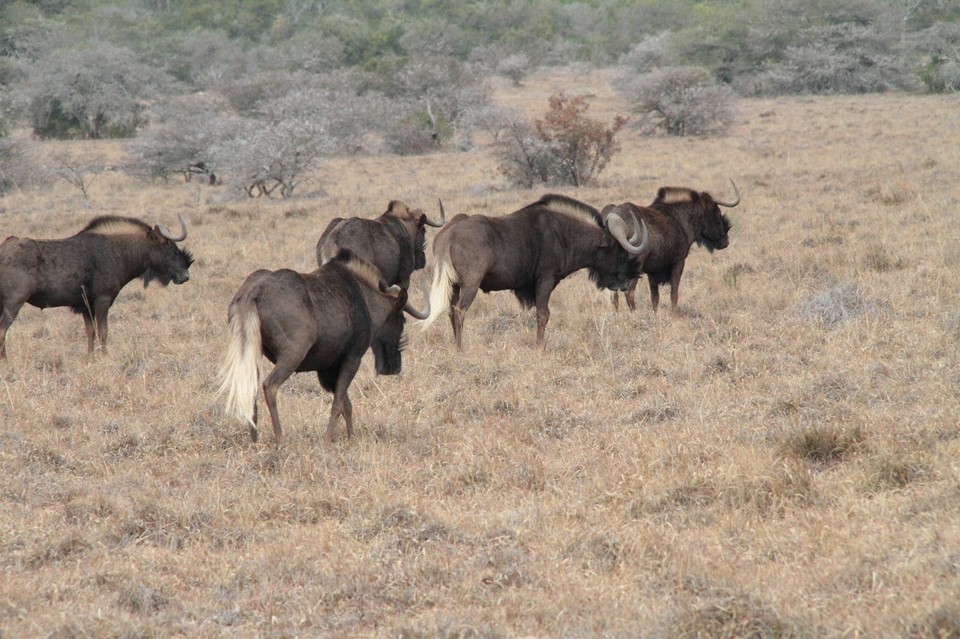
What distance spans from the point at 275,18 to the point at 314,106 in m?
40.4

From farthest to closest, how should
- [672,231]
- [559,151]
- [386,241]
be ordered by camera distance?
1. [559,151]
2. [672,231]
3. [386,241]

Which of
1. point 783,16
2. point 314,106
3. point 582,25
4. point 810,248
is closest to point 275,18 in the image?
point 582,25

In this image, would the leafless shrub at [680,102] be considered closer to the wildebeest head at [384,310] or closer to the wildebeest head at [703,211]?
the wildebeest head at [703,211]

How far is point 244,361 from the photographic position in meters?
6.24

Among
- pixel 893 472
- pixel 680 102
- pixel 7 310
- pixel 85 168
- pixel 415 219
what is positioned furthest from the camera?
pixel 680 102

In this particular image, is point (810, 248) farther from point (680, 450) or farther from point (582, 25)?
point (582, 25)

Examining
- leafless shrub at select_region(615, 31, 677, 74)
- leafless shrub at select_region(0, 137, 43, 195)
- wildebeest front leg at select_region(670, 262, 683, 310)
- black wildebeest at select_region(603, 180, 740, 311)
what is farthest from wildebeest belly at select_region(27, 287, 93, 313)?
leafless shrub at select_region(615, 31, 677, 74)

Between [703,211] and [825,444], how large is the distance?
6.14m

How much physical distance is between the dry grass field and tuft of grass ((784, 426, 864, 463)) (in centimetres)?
1

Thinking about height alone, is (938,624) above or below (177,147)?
above

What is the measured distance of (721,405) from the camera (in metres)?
7.01

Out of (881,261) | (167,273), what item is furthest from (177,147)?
(881,261)

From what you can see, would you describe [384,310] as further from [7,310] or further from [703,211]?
[703,211]

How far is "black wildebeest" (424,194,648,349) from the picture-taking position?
9258 mm
